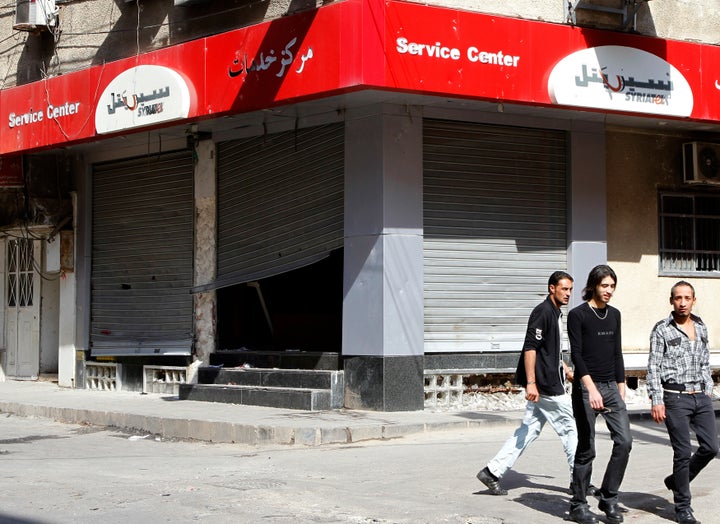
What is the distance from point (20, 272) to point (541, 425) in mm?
14014

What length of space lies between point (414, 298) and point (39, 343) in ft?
28.3

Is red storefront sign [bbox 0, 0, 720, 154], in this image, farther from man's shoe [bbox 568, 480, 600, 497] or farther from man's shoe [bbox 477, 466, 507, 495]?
man's shoe [bbox 568, 480, 600, 497]

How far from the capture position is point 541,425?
7.77 meters

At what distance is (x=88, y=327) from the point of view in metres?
17.7

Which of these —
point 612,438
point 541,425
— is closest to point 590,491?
point 541,425

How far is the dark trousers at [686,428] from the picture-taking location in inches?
281

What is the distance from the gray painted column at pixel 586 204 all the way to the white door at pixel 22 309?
32.3ft

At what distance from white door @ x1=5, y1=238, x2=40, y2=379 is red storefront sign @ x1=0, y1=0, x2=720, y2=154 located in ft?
15.1

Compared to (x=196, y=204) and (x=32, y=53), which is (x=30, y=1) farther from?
(x=196, y=204)

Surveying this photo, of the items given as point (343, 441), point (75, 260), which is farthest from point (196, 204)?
point (343, 441)

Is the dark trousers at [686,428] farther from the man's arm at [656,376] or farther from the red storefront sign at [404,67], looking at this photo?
the red storefront sign at [404,67]

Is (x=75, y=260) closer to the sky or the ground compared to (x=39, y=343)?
closer to the sky

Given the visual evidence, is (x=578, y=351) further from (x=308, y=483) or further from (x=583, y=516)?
(x=308, y=483)

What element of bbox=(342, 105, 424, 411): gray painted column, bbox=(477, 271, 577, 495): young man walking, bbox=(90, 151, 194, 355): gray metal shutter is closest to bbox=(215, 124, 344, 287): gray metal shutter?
bbox=(342, 105, 424, 411): gray painted column
